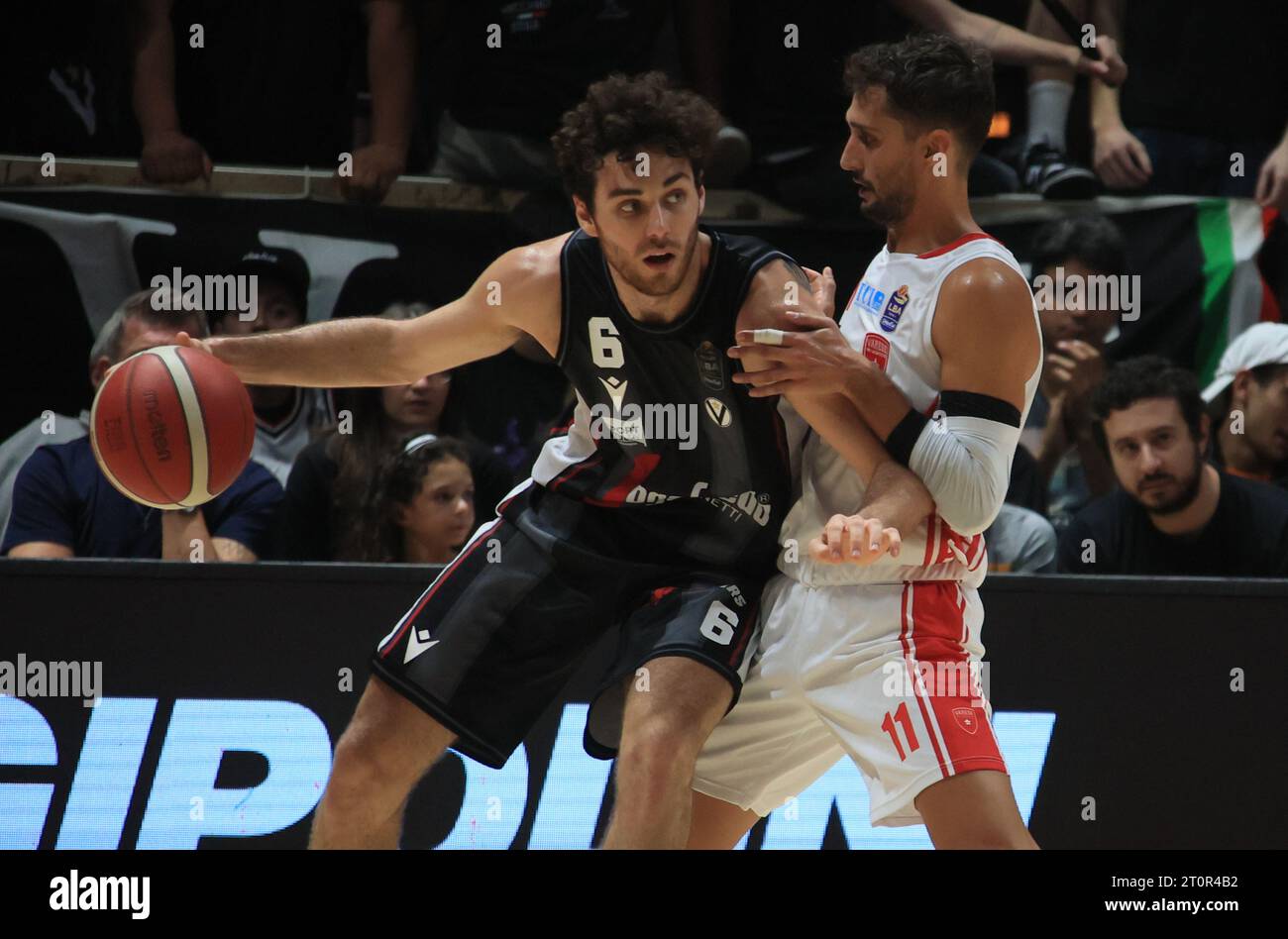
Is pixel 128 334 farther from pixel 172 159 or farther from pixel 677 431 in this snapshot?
pixel 677 431

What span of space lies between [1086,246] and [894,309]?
233cm

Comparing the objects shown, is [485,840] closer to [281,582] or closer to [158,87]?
[281,582]

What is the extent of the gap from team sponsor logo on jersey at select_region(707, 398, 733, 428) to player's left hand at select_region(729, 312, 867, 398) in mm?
209

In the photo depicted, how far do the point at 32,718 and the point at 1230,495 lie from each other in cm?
344

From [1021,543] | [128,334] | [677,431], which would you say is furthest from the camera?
[1021,543]

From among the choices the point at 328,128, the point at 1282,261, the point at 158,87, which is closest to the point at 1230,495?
the point at 1282,261

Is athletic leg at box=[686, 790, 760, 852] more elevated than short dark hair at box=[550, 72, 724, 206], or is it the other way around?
short dark hair at box=[550, 72, 724, 206]

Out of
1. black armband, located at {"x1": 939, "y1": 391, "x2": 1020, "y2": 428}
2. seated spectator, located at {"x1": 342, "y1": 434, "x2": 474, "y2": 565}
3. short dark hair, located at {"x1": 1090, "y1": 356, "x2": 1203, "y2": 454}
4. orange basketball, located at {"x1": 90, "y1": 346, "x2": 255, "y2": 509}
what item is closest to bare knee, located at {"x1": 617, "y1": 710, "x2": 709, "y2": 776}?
black armband, located at {"x1": 939, "y1": 391, "x2": 1020, "y2": 428}

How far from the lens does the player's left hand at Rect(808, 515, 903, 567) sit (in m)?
2.88

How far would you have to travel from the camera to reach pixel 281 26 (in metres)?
5.72

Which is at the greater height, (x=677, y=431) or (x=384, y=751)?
(x=677, y=431)

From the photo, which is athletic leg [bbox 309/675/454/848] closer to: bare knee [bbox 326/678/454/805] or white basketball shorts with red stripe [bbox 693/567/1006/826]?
bare knee [bbox 326/678/454/805]

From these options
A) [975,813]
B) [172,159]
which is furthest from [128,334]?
[975,813]

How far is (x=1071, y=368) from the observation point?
537 centimetres
